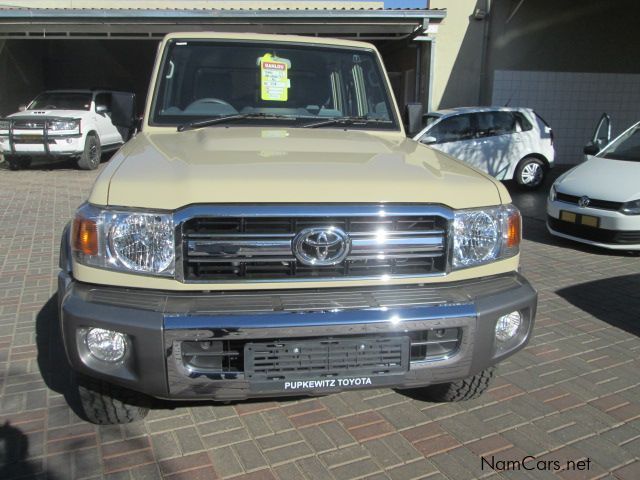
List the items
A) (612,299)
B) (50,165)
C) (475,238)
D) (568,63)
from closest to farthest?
(475,238) < (612,299) < (568,63) < (50,165)

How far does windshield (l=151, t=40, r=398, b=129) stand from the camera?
3.69 meters

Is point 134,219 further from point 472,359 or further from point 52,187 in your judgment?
point 52,187

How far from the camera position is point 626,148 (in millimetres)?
7383

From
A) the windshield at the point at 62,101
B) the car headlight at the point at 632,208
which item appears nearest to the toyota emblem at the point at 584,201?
the car headlight at the point at 632,208

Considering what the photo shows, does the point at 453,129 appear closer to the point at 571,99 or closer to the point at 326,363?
the point at 571,99

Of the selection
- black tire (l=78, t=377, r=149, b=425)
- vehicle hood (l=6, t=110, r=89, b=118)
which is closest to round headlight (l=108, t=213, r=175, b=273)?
black tire (l=78, t=377, r=149, b=425)

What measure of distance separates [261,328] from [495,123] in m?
9.45

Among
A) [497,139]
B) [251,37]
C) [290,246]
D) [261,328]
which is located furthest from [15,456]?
[497,139]

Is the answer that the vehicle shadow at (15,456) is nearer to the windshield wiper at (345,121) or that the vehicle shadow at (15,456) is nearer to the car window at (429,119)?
the windshield wiper at (345,121)

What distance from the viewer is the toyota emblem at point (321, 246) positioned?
239 cm

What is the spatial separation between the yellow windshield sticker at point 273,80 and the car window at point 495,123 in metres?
7.42

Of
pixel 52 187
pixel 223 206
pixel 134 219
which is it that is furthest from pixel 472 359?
pixel 52 187

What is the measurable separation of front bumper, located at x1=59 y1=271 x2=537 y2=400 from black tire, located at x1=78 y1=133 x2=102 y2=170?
11.6 metres

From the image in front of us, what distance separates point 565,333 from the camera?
4.19 m
